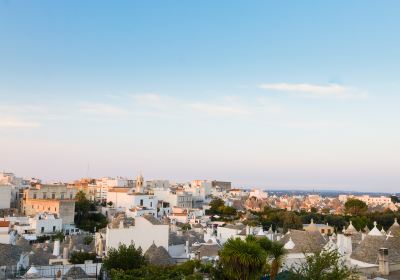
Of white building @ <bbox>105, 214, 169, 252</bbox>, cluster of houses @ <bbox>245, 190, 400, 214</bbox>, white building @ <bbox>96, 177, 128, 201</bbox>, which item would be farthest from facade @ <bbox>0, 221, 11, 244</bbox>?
cluster of houses @ <bbox>245, 190, 400, 214</bbox>

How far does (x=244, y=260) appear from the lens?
14.8 metres

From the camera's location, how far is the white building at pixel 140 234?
101ft

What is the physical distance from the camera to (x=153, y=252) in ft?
94.1

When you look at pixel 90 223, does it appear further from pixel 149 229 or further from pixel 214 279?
pixel 214 279

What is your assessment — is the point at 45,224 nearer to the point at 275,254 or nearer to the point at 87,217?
the point at 87,217

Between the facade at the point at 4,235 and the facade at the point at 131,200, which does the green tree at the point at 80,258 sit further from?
the facade at the point at 131,200

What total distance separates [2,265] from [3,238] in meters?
11.1

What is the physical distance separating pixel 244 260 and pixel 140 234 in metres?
17.9

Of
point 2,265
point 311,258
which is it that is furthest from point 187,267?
point 2,265

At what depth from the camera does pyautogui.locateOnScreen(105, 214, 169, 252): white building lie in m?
30.8

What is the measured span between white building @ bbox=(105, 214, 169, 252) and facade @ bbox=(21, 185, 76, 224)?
2992 cm

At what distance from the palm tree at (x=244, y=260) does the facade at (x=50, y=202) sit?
47551 mm

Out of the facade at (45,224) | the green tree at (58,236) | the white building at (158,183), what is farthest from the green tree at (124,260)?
the white building at (158,183)

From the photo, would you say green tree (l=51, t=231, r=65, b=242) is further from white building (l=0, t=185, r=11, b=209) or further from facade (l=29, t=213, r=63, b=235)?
white building (l=0, t=185, r=11, b=209)
